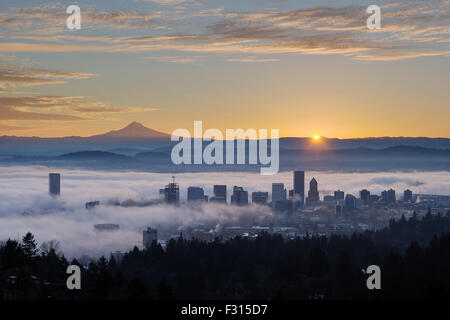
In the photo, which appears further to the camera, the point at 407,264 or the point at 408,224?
the point at 408,224

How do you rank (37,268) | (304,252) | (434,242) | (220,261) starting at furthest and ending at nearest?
(304,252) < (220,261) < (434,242) < (37,268)

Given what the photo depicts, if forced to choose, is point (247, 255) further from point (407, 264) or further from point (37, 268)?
point (37, 268)
